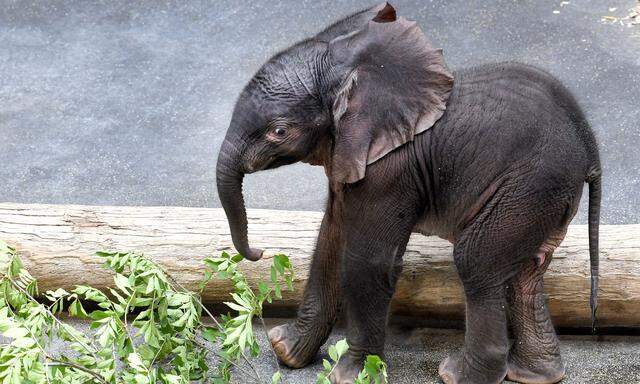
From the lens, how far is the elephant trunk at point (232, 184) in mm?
2865

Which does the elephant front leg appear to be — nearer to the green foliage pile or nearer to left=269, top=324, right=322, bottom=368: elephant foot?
left=269, top=324, right=322, bottom=368: elephant foot

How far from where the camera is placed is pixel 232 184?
9.49ft

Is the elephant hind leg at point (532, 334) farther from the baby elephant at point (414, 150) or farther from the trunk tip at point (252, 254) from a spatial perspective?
the trunk tip at point (252, 254)

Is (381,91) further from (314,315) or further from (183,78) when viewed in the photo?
(183,78)

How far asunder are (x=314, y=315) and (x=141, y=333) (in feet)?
1.95

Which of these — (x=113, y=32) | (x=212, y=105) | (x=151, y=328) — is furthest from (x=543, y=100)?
(x=113, y=32)

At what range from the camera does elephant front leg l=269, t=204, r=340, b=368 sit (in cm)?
338

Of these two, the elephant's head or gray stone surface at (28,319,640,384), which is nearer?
the elephant's head

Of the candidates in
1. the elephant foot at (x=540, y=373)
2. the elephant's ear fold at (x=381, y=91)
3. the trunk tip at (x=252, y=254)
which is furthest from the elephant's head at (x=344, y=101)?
the elephant foot at (x=540, y=373)

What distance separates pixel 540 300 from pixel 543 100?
0.70 meters

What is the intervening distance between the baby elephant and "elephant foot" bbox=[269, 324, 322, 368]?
1.16 feet

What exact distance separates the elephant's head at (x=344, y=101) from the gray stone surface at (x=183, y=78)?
1.69 metres

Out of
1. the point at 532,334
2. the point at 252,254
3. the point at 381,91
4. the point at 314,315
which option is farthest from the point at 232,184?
the point at 532,334

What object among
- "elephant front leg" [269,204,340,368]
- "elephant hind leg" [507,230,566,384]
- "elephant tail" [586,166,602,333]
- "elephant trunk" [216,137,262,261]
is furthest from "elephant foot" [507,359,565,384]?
"elephant trunk" [216,137,262,261]
